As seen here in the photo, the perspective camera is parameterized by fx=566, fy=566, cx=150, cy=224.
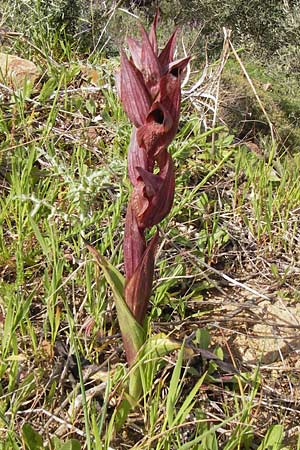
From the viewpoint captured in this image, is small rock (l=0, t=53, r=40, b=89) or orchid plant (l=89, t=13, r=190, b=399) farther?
small rock (l=0, t=53, r=40, b=89)

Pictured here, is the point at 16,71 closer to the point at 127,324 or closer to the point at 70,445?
the point at 127,324

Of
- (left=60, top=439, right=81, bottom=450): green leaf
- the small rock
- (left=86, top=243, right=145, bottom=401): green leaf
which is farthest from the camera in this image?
the small rock

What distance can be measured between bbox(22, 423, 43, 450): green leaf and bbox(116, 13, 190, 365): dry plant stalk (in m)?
0.27

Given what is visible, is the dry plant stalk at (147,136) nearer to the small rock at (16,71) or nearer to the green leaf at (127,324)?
the green leaf at (127,324)

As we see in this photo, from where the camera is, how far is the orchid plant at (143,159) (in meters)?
0.91

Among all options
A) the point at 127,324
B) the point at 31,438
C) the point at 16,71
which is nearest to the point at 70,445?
the point at 31,438

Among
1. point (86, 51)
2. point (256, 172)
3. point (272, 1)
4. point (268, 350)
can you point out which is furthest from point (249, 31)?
point (268, 350)

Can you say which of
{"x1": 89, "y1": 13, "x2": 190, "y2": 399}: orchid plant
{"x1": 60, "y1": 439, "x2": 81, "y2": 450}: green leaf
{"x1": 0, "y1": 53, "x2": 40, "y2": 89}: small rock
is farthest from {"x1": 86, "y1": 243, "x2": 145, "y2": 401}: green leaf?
{"x1": 0, "y1": 53, "x2": 40, "y2": 89}: small rock

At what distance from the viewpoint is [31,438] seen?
93 cm

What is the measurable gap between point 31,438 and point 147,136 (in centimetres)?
53

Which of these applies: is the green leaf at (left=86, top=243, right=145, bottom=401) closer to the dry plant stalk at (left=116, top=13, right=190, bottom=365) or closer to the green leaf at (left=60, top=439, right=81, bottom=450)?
the dry plant stalk at (left=116, top=13, right=190, bottom=365)

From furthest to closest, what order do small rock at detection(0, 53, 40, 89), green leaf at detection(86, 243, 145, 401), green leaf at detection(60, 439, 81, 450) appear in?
small rock at detection(0, 53, 40, 89) → green leaf at detection(86, 243, 145, 401) → green leaf at detection(60, 439, 81, 450)

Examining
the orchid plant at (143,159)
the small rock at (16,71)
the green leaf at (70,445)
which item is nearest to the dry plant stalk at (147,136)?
the orchid plant at (143,159)

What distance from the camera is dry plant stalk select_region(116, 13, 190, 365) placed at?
2.98ft
